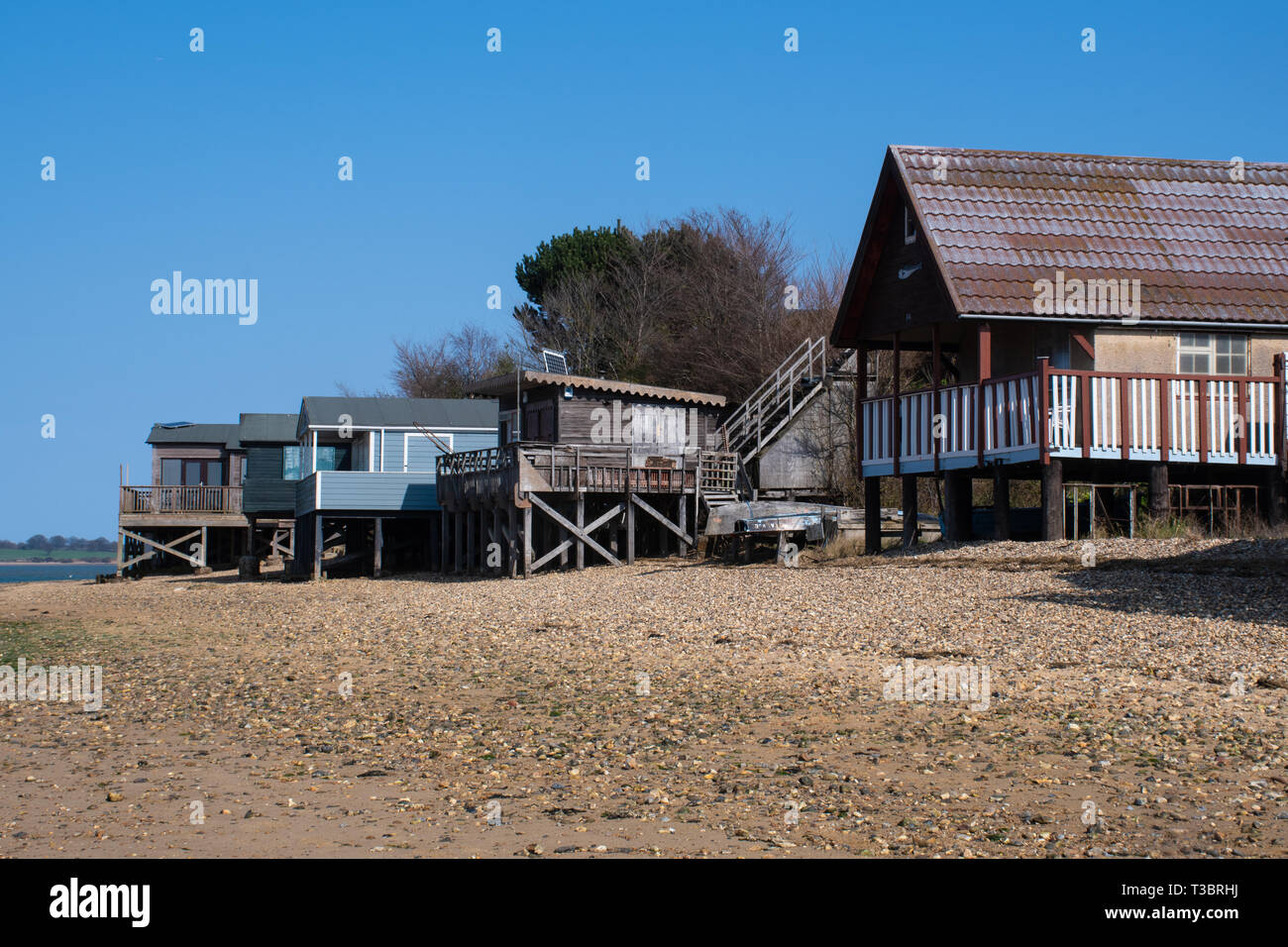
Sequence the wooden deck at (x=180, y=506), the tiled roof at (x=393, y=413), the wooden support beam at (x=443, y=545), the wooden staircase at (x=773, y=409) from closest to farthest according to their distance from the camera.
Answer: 1. the wooden support beam at (x=443, y=545)
2. the wooden staircase at (x=773, y=409)
3. the tiled roof at (x=393, y=413)
4. the wooden deck at (x=180, y=506)

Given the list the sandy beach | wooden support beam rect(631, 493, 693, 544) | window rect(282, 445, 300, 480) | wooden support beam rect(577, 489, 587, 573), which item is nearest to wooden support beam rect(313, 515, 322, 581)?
window rect(282, 445, 300, 480)

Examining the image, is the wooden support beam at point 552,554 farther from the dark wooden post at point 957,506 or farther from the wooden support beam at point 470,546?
the dark wooden post at point 957,506

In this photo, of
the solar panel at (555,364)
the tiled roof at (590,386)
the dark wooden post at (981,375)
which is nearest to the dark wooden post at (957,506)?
the dark wooden post at (981,375)

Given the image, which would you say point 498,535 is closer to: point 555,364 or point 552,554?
point 552,554

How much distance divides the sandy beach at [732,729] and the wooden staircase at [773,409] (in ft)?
54.4

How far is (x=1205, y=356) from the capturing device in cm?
2108

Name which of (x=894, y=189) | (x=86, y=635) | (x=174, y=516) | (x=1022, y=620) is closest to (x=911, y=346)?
(x=894, y=189)

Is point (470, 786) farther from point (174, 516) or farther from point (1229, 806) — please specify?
point (174, 516)

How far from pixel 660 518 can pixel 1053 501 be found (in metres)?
11.8

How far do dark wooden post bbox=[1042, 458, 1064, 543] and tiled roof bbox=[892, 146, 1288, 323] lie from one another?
2543mm

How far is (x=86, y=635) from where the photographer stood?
22969mm

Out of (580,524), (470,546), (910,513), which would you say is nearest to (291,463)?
(470,546)

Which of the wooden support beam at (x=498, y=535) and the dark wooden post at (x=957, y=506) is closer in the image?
the dark wooden post at (x=957, y=506)

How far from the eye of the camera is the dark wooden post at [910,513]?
23.6 m
